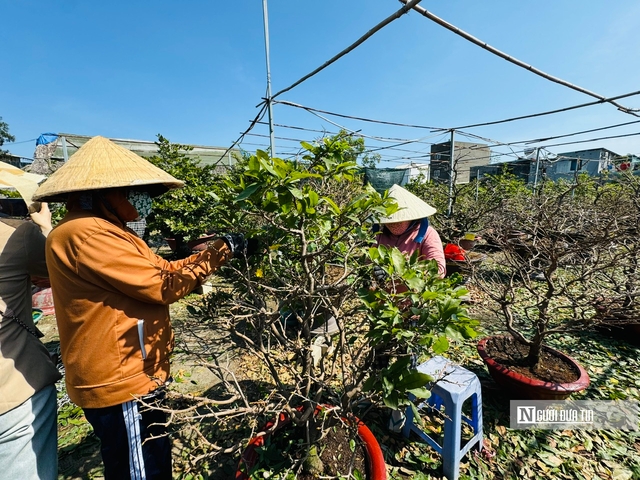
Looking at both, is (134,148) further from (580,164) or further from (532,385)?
(580,164)

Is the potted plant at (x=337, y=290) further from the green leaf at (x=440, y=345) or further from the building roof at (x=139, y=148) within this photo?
the building roof at (x=139, y=148)

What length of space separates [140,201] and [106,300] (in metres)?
0.52

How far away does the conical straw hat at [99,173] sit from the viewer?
1.29 meters

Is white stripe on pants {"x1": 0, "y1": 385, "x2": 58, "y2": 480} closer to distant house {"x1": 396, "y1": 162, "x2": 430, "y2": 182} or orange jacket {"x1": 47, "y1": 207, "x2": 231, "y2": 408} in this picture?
orange jacket {"x1": 47, "y1": 207, "x2": 231, "y2": 408}

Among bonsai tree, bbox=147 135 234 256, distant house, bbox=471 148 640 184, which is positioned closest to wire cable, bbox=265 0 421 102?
bonsai tree, bbox=147 135 234 256

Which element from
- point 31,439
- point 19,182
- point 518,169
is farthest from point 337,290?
point 518,169

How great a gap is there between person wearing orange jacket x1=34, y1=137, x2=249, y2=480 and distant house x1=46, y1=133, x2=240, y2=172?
10.4 ft

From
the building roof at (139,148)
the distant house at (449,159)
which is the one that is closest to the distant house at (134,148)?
the building roof at (139,148)

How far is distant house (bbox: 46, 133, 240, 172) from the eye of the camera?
273 inches

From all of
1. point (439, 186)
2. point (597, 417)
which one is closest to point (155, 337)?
point (597, 417)

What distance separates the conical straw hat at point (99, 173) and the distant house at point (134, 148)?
3018mm

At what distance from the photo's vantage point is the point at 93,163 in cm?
139

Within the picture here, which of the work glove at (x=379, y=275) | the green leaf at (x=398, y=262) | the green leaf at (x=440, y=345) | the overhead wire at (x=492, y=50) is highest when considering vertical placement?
the overhead wire at (x=492, y=50)

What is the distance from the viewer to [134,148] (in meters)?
9.95
